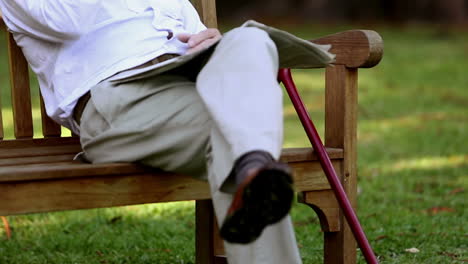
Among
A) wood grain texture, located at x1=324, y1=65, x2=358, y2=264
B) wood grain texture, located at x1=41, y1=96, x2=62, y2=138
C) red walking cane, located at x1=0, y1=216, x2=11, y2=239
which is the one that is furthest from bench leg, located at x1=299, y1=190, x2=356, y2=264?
red walking cane, located at x1=0, y1=216, x2=11, y2=239

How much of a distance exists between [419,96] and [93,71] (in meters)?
5.40

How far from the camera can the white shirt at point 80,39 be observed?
7.85 feet

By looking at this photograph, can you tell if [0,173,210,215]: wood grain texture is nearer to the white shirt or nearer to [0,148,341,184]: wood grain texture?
[0,148,341,184]: wood grain texture

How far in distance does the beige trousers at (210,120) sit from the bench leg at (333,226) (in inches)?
14.7

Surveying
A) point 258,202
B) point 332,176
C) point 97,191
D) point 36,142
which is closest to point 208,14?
point 36,142

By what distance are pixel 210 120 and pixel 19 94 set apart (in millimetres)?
921

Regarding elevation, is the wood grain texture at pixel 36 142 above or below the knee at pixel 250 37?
below

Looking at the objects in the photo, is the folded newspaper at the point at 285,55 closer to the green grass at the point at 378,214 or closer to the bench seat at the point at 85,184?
the bench seat at the point at 85,184

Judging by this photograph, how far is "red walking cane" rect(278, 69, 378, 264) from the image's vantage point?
2.32 metres

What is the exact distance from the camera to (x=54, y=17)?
7.79 ft

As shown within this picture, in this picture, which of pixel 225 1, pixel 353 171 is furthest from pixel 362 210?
pixel 225 1

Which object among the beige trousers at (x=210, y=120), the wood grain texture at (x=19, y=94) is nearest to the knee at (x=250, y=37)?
the beige trousers at (x=210, y=120)

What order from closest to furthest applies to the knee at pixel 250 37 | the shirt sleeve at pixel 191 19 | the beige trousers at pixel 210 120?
the beige trousers at pixel 210 120 → the knee at pixel 250 37 → the shirt sleeve at pixel 191 19

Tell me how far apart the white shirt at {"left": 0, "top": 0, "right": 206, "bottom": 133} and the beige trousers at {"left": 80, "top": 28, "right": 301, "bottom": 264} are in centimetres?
11
